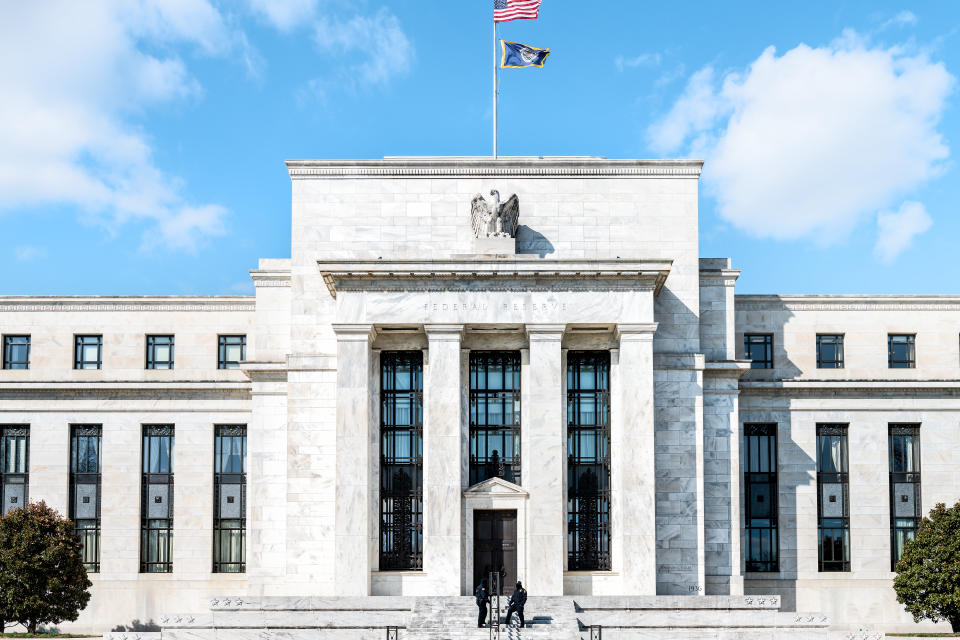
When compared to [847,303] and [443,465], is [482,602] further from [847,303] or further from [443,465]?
[847,303]

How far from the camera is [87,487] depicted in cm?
Result: 5244

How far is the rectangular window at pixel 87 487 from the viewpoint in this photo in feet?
170

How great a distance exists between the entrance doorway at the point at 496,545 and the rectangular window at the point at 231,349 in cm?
1511

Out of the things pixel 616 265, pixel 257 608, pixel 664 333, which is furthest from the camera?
pixel 664 333

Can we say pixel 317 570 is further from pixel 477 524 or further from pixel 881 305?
pixel 881 305

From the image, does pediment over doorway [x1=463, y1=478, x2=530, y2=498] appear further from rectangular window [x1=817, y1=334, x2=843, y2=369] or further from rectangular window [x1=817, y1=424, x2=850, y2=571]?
rectangular window [x1=817, y1=334, x2=843, y2=369]

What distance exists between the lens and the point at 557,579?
43.8 meters

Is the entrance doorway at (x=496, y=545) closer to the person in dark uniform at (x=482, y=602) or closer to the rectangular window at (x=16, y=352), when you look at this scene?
the person in dark uniform at (x=482, y=602)

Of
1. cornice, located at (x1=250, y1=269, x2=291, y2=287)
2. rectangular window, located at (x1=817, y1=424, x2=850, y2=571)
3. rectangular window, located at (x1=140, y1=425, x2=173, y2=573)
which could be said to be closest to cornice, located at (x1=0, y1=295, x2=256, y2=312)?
cornice, located at (x1=250, y1=269, x2=291, y2=287)

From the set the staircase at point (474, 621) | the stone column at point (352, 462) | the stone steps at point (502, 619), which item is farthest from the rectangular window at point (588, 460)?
the stone column at point (352, 462)

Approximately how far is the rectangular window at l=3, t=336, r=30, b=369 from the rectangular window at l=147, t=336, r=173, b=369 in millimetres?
5824

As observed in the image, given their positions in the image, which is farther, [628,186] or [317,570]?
[628,186]

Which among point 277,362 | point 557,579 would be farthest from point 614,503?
point 277,362

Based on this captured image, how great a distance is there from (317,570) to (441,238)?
1494 centimetres
